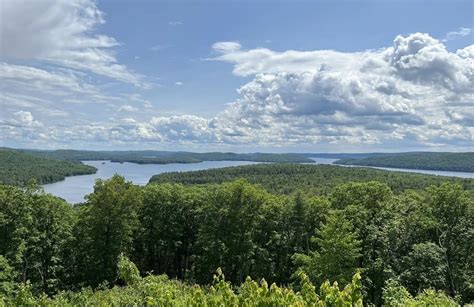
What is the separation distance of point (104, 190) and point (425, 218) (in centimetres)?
2503

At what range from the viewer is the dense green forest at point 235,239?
26344mm

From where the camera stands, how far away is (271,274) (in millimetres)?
36594

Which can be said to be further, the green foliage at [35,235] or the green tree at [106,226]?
the green tree at [106,226]

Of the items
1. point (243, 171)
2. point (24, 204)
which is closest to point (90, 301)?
point (24, 204)

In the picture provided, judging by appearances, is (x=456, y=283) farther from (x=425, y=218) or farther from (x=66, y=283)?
(x=66, y=283)

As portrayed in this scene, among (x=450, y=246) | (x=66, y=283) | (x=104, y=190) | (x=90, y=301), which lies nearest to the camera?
(x=90, y=301)

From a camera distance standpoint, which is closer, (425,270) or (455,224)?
(425,270)

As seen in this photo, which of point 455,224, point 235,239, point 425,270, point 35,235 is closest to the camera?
point 425,270

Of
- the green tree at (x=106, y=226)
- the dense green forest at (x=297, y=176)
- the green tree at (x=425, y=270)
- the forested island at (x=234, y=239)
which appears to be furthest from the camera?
the dense green forest at (x=297, y=176)

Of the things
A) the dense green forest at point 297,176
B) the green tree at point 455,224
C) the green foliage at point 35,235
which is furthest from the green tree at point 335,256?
the dense green forest at point 297,176

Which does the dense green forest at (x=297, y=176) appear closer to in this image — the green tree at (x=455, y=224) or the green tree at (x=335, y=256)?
the green tree at (x=455, y=224)

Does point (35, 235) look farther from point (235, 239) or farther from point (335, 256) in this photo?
point (335, 256)

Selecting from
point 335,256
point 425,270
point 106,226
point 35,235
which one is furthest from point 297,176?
point 35,235

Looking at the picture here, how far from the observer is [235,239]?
35344mm
